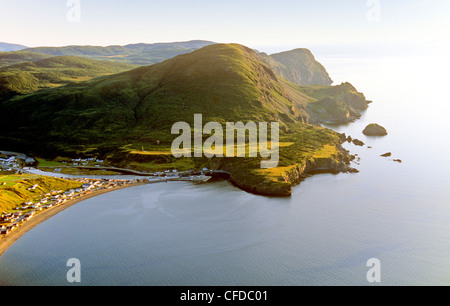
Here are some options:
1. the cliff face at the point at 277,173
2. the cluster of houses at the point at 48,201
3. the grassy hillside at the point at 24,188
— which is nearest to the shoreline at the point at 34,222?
the cluster of houses at the point at 48,201

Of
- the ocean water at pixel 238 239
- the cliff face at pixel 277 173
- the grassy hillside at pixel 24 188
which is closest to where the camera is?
the ocean water at pixel 238 239

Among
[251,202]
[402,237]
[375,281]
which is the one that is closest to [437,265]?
[402,237]

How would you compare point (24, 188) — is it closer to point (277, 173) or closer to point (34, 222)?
point (34, 222)

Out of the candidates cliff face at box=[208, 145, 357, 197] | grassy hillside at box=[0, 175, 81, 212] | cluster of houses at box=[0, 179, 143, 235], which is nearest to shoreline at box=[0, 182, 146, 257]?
cluster of houses at box=[0, 179, 143, 235]

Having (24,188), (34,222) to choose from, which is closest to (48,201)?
(24,188)

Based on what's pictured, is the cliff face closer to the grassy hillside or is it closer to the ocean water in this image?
the ocean water

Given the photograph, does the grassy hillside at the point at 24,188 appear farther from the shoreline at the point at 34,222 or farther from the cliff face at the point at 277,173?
the cliff face at the point at 277,173
